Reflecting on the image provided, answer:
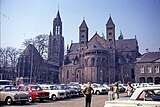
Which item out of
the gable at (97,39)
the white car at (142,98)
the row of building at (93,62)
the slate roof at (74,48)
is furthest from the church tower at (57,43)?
the white car at (142,98)

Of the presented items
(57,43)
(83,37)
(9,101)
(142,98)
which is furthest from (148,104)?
(57,43)

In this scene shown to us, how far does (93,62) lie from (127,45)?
19.6m

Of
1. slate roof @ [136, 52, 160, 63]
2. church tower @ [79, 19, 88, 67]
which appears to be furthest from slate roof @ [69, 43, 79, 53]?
slate roof @ [136, 52, 160, 63]

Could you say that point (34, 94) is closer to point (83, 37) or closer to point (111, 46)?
point (111, 46)

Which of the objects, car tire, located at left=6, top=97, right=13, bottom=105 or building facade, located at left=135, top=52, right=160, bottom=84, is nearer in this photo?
car tire, located at left=6, top=97, right=13, bottom=105

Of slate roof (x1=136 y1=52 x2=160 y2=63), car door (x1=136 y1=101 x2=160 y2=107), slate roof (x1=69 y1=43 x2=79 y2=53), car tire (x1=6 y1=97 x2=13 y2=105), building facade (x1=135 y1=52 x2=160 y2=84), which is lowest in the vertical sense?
car tire (x1=6 y1=97 x2=13 y2=105)

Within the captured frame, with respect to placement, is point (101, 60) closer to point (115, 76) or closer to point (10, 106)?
point (115, 76)

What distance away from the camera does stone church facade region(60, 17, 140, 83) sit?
6831 centimetres

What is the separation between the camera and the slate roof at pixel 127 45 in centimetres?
8031

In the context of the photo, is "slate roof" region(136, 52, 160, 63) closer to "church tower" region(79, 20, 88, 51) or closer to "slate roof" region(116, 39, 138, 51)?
"slate roof" region(116, 39, 138, 51)

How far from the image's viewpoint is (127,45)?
82375mm

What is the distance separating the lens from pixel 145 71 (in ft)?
205

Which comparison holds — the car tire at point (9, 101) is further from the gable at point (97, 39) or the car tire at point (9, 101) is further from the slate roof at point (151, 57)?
the gable at point (97, 39)

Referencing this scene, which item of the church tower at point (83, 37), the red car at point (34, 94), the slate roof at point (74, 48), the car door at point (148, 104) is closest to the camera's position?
the car door at point (148, 104)
